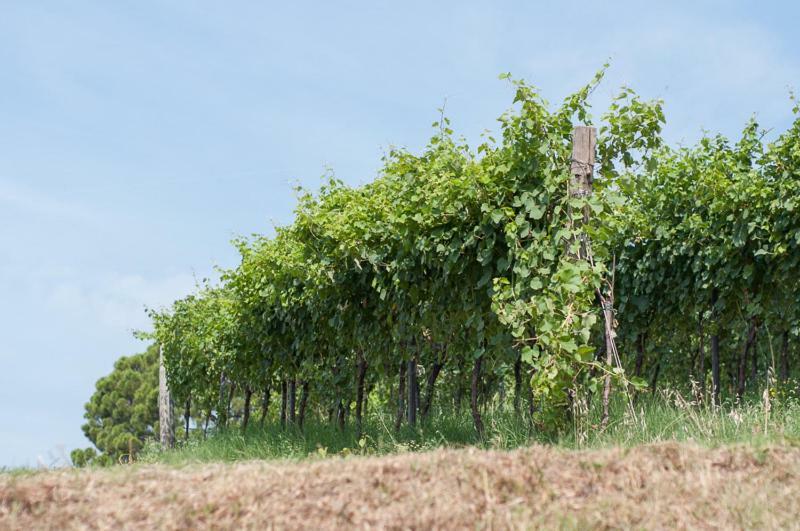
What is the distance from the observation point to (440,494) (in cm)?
446

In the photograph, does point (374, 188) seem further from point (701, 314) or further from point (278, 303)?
point (701, 314)

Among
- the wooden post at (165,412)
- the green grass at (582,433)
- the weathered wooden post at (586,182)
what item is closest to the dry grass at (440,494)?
the green grass at (582,433)

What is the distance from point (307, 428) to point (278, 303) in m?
2.04

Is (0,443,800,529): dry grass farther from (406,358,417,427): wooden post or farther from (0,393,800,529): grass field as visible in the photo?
(406,358,417,427): wooden post

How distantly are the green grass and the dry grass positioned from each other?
78cm

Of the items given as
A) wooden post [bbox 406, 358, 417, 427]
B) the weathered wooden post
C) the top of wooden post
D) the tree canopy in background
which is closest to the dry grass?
the weathered wooden post

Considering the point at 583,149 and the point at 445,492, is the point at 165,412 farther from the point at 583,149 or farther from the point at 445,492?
the point at 445,492

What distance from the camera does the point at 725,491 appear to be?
4.73 metres

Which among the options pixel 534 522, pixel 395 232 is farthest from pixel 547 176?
pixel 534 522

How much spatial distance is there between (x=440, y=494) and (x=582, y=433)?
2947mm

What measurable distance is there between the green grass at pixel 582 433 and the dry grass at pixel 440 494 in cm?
78

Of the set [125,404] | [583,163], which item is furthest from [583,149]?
[125,404]

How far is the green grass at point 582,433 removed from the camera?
22.3 feet

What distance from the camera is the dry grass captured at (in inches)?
169
